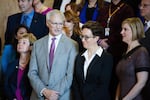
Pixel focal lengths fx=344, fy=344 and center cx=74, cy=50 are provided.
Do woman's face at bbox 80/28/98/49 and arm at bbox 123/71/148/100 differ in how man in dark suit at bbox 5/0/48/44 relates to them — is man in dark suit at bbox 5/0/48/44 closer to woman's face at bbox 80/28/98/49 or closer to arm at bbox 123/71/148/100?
woman's face at bbox 80/28/98/49

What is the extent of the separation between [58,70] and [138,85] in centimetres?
75

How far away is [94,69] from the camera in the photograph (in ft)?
9.98

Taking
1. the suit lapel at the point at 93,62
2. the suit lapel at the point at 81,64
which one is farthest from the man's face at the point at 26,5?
the suit lapel at the point at 93,62

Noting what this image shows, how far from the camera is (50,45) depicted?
3244 mm

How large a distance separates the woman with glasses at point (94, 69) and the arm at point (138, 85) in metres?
0.25

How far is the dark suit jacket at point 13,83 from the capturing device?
3537 mm

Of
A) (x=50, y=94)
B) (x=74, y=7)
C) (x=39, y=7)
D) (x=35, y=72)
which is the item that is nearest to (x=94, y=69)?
(x=50, y=94)

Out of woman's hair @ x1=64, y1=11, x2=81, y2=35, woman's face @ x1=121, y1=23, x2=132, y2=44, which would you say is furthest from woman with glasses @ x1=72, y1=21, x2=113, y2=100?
woman's hair @ x1=64, y1=11, x2=81, y2=35

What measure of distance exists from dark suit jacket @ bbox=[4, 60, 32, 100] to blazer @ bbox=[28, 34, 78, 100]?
29 centimetres

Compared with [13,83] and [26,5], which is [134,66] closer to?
[13,83]

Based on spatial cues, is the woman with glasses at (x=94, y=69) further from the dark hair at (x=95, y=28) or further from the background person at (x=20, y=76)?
the background person at (x=20, y=76)

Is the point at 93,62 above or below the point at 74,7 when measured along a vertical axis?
below

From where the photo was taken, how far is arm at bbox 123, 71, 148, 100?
2.89 metres

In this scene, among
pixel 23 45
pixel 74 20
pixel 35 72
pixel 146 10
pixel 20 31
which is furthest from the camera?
pixel 20 31
